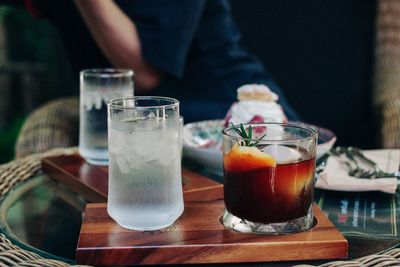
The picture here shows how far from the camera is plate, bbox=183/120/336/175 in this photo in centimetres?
120

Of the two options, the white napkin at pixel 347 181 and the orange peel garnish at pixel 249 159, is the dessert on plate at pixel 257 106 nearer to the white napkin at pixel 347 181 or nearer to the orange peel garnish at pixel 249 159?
the white napkin at pixel 347 181

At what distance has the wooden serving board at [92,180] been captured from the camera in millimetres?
1061

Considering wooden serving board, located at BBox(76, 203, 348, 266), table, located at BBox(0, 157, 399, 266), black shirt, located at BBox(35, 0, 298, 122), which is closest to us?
wooden serving board, located at BBox(76, 203, 348, 266)

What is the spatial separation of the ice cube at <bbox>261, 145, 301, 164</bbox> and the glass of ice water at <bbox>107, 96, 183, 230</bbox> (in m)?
0.13

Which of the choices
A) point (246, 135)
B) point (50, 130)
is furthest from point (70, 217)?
point (50, 130)

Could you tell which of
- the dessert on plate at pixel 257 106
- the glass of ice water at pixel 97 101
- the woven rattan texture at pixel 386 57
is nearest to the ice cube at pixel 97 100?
the glass of ice water at pixel 97 101

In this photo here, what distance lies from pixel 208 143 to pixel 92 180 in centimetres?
27

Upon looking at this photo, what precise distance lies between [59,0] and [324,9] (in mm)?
817

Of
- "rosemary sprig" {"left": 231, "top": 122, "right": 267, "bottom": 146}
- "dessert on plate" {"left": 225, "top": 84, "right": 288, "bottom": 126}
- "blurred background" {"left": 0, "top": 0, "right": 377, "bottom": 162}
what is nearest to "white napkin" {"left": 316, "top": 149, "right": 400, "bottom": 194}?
"dessert on plate" {"left": 225, "top": 84, "right": 288, "bottom": 126}

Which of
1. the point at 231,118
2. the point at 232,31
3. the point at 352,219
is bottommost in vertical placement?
the point at 352,219

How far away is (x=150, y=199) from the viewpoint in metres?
0.87

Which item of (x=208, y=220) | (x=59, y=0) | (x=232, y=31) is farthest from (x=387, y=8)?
(x=208, y=220)

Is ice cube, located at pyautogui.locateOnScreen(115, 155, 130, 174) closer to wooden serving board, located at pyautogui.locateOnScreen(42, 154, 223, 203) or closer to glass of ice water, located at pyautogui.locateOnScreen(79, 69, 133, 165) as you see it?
wooden serving board, located at pyautogui.locateOnScreen(42, 154, 223, 203)

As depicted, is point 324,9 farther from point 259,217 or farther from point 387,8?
point 259,217
